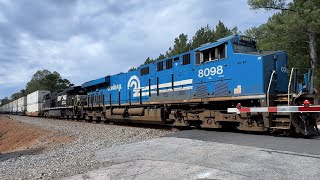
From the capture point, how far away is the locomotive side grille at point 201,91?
13.9 meters

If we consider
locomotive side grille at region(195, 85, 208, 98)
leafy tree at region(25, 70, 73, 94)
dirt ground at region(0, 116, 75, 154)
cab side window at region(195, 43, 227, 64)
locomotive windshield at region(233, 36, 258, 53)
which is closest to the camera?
locomotive windshield at region(233, 36, 258, 53)

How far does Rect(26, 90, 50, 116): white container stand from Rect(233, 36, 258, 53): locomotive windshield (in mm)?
36965

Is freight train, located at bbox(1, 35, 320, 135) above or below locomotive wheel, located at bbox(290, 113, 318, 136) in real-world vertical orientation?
above

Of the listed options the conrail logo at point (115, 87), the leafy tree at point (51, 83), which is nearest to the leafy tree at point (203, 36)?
the conrail logo at point (115, 87)

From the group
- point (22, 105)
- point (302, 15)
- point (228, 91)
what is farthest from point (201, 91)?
point (22, 105)

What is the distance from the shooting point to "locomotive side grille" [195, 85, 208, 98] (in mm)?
13945

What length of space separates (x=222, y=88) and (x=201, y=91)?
124cm

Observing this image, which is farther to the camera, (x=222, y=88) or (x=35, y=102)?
(x=35, y=102)

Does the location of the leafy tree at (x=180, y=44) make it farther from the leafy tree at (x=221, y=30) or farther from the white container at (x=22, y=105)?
the white container at (x=22, y=105)

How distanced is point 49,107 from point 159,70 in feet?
82.9

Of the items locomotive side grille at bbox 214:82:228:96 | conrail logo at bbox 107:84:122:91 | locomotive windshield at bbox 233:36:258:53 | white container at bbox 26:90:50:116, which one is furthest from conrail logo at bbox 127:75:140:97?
white container at bbox 26:90:50:116

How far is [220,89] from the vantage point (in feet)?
43.3

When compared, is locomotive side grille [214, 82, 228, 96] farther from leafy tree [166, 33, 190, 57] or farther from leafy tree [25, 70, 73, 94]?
leafy tree [25, 70, 73, 94]

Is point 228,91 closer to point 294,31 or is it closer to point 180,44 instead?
point 294,31
